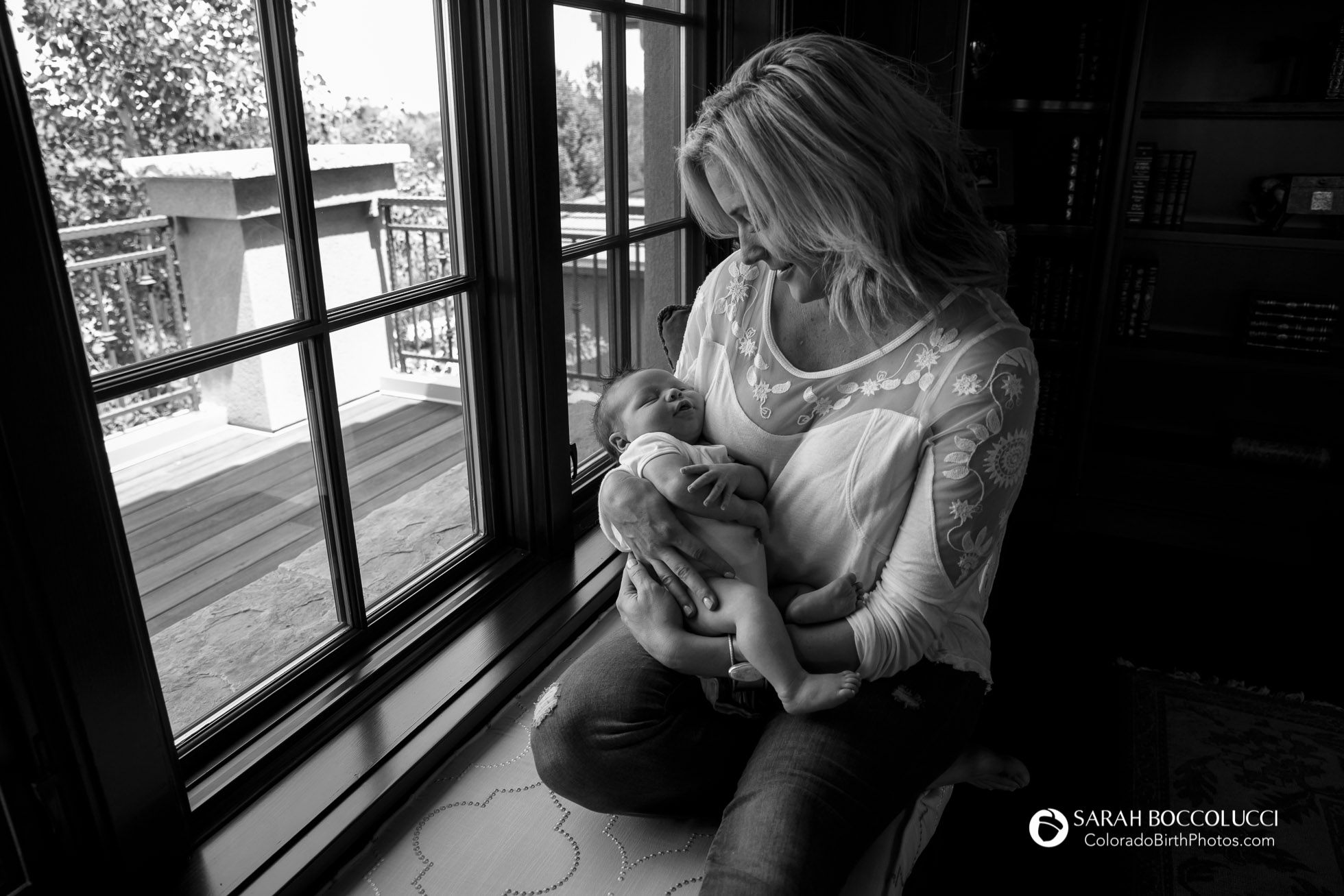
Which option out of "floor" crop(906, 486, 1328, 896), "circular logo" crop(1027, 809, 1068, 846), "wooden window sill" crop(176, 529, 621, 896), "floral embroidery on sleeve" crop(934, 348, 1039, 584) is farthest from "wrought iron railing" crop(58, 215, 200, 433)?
"circular logo" crop(1027, 809, 1068, 846)

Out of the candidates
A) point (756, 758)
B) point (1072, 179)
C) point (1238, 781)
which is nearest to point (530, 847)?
point (756, 758)

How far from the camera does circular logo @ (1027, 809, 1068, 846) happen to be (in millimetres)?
1812

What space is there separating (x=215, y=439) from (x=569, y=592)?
2.72 feet

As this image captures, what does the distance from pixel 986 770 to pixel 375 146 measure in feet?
4.52

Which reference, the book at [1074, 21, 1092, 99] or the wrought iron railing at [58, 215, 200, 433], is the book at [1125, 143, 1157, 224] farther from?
the wrought iron railing at [58, 215, 200, 433]

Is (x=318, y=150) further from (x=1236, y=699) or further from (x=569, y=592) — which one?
(x=1236, y=699)

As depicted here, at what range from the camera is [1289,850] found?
1776mm

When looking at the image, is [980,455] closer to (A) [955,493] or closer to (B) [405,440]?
(A) [955,493]

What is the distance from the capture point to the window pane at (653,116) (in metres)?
2.18

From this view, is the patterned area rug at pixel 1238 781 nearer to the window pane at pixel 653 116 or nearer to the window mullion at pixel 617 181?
the window mullion at pixel 617 181

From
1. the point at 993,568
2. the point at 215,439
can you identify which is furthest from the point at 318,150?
the point at 993,568

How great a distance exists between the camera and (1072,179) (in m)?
2.89

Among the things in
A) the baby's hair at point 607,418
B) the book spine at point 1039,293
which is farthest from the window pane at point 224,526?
the book spine at point 1039,293

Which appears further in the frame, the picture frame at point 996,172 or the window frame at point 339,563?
the picture frame at point 996,172
